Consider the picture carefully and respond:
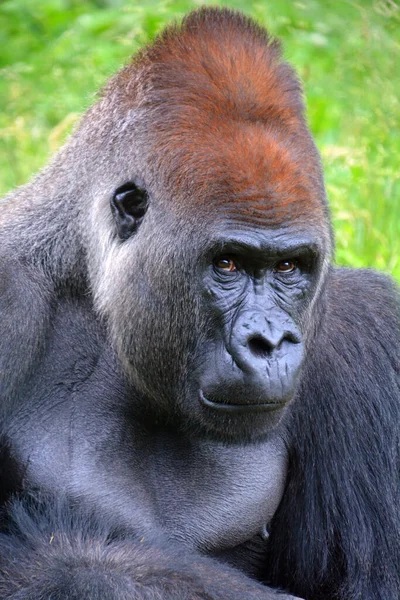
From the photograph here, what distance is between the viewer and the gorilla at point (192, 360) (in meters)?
3.68

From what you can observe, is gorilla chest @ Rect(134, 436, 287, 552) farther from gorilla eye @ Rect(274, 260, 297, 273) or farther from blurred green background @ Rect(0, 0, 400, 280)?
blurred green background @ Rect(0, 0, 400, 280)

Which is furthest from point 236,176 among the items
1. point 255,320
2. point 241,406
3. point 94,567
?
point 94,567

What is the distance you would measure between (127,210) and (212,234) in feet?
1.23

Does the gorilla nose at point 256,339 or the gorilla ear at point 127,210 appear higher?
the gorilla ear at point 127,210

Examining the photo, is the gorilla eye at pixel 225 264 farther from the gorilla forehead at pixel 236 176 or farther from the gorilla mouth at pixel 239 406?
the gorilla mouth at pixel 239 406

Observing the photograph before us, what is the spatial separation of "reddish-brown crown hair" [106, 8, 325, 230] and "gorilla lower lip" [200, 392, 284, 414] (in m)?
0.60

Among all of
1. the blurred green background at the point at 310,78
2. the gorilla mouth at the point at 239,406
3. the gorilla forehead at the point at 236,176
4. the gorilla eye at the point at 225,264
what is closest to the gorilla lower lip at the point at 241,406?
the gorilla mouth at the point at 239,406

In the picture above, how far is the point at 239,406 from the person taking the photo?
3652 millimetres

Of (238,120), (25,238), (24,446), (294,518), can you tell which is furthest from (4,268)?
(294,518)

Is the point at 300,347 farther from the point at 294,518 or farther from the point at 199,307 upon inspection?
the point at 294,518

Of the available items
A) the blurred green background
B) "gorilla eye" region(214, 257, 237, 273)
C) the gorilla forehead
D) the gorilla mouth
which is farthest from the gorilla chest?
the blurred green background

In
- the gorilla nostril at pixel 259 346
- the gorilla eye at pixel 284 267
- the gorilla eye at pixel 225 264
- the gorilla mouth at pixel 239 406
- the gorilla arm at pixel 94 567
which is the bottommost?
the gorilla arm at pixel 94 567

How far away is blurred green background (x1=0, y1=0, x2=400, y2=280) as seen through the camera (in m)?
6.21

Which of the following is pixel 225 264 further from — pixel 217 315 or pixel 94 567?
pixel 94 567
